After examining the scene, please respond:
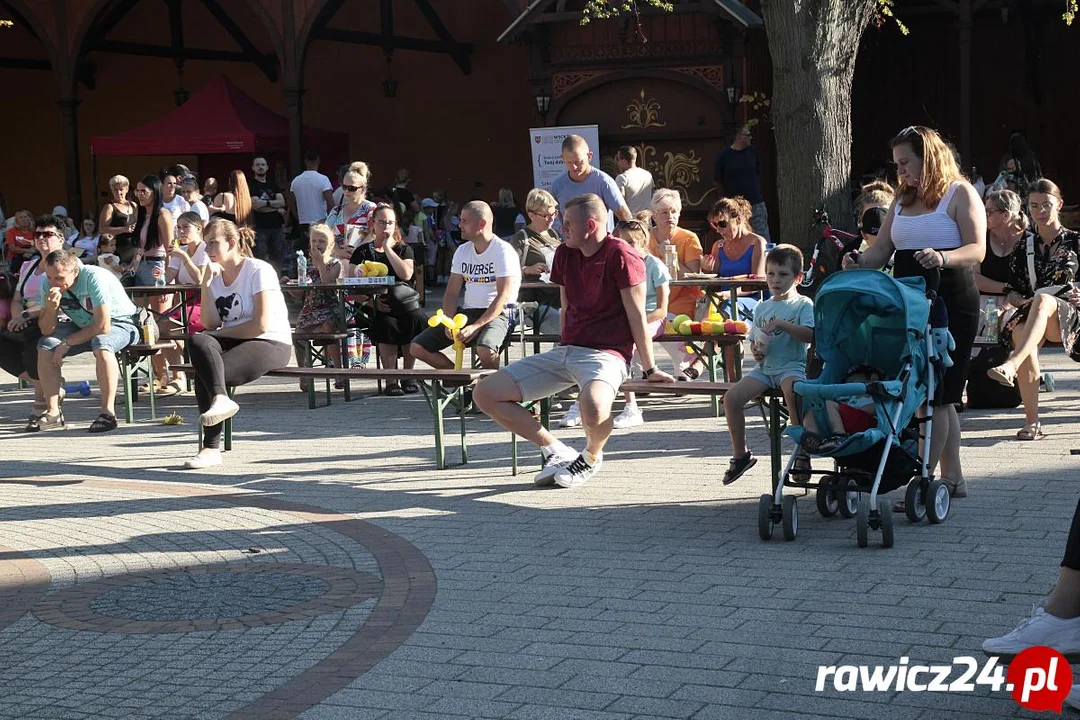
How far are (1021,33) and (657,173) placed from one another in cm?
760

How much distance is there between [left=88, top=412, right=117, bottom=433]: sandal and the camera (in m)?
10.7

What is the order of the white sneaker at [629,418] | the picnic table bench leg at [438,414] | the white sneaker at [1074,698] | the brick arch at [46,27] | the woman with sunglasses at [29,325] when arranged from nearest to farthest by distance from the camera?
the white sneaker at [1074,698] → the picnic table bench leg at [438,414] → the white sneaker at [629,418] → the woman with sunglasses at [29,325] → the brick arch at [46,27]

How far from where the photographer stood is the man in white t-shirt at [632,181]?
14.6m

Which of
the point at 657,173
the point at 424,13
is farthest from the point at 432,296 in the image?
the point at 424,13

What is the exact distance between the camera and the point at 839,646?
5.01 m

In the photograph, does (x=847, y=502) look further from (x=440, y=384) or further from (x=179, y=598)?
(x=179, y=598)

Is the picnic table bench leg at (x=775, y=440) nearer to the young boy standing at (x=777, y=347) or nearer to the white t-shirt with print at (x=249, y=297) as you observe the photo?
the young boy standing at (x=777, y=347)

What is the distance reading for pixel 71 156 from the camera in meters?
24.4

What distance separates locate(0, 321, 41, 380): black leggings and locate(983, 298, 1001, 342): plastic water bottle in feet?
22.1

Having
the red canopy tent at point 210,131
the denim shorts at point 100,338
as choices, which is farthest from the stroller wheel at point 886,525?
the red canopy tent at point 210,131

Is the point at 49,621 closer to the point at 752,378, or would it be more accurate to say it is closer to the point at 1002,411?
the point at 752,378

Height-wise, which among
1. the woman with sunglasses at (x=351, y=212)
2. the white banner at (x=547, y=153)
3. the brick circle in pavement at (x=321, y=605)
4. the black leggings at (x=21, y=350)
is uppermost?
the white banner at (x=547, y=153)

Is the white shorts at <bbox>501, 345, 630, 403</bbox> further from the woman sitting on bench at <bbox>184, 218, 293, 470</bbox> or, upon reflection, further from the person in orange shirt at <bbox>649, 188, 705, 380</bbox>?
the person in orange shirt at <bbox>649, 188, 705, 380</bbox>

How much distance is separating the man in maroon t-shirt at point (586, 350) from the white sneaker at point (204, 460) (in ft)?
6.67
